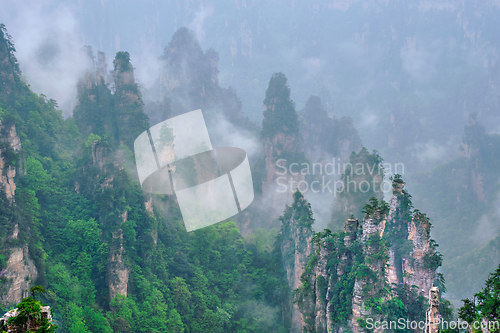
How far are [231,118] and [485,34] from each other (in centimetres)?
10695

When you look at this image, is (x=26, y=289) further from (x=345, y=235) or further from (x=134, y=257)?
(x=345, y=235)

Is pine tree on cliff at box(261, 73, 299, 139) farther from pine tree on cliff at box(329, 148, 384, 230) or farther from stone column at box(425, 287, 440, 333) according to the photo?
stone column at box(425, 287, 440, 333)

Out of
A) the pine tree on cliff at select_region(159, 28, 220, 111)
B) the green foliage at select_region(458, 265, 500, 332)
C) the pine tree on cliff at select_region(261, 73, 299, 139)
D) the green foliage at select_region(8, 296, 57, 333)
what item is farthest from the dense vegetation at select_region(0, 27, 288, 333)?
the pine tree on cliff at select_region(159, 28, 220, 111)

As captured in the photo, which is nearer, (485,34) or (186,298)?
(186,298)

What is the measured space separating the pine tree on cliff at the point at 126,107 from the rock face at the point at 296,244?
18.9 metres

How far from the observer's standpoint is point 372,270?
2277 centimetres

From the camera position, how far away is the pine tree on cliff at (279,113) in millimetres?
68500

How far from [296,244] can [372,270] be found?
52.3 feet

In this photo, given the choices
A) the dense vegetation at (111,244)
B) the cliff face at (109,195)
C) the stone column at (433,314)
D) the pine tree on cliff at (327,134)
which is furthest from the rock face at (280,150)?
the stone column at (433,314)

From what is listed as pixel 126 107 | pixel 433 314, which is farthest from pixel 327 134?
pixel 433 314

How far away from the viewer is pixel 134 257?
35031mm

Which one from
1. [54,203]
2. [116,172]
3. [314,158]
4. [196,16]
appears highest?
[196,16]

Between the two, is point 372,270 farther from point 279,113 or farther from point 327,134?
point 327,134

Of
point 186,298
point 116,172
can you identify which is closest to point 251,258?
point 186,298
